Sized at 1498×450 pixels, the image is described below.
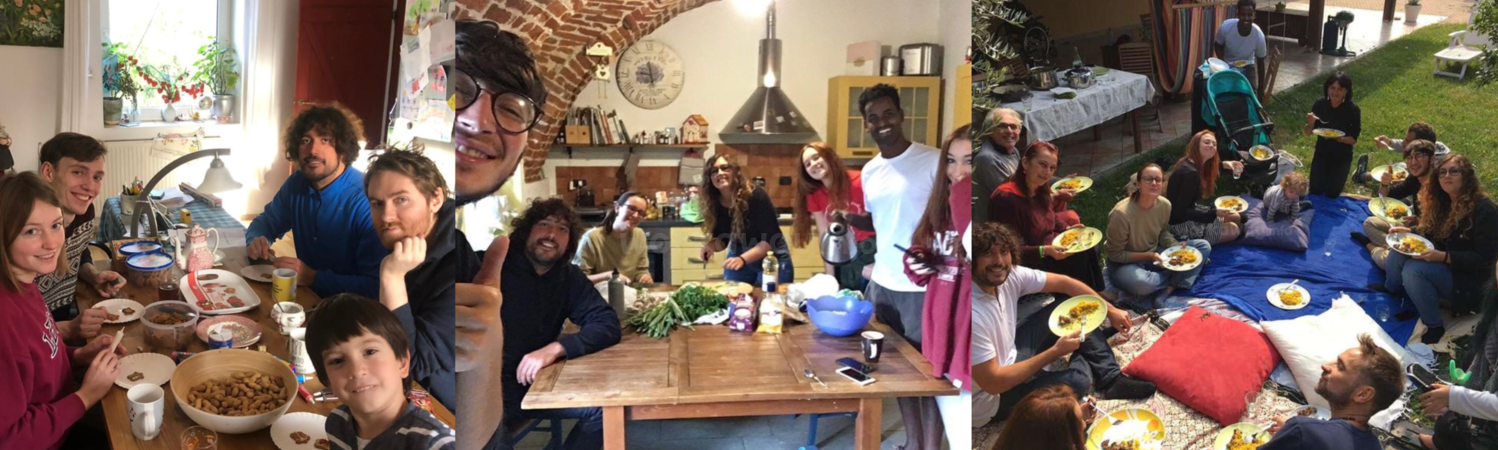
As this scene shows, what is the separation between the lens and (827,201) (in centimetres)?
192

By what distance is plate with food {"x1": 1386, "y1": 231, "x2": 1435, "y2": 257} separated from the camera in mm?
1854

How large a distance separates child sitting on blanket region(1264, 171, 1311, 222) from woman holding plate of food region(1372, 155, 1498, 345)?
18 cm

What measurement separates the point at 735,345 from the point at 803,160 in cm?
44

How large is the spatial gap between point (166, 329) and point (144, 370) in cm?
10

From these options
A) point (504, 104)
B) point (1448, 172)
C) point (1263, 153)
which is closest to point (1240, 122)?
point (1263, 153)

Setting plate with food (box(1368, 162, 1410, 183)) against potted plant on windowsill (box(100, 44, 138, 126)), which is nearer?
plate with food (box(1368, 162, 1410, 183))

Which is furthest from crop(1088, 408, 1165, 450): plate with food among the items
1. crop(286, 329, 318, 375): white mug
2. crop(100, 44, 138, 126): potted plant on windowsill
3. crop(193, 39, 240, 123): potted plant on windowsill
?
crop(100, 44, 138, 126): potted plant on windowsill

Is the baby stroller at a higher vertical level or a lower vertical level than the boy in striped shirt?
higher

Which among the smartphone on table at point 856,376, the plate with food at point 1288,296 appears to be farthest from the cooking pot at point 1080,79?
the smartphone on table at point 856,376

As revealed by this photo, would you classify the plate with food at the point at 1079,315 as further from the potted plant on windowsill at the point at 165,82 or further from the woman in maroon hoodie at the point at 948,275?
the potted plant on windowsill at the point at 165,82

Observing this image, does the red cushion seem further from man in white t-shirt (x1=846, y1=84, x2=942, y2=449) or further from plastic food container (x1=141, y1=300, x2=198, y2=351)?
plastic food container (x1=141, y1=300, x2=198, y2=351)

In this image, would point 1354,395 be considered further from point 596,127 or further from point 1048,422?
point 596,127

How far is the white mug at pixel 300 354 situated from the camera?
6.69 feet

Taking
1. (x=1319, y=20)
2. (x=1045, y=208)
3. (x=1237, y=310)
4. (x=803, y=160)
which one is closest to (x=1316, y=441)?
(x=1237, y=310)
